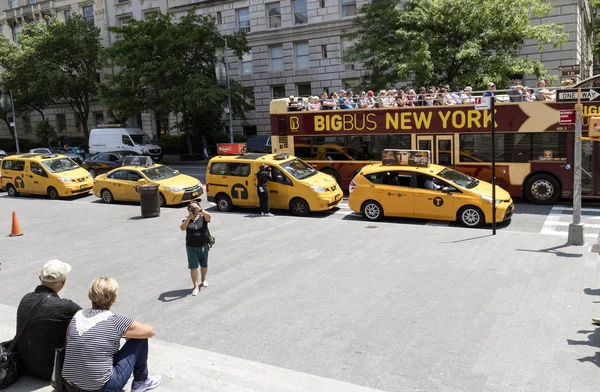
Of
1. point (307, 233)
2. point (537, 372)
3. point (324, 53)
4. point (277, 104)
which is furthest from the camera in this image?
point (324, 53)

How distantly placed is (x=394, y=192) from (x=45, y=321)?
36.6 ft

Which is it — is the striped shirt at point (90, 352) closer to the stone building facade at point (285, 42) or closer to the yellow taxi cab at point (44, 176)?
the yellow taxi cab at point (44, 176)

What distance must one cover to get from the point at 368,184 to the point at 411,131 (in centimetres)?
419

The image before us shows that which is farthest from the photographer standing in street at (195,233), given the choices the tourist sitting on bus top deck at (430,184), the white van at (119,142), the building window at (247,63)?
the building window at (247,63)

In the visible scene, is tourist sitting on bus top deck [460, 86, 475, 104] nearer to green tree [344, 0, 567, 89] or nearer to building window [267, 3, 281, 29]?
green tree [344, 0, 567, 89]

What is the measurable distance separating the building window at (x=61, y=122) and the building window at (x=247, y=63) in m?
23.4

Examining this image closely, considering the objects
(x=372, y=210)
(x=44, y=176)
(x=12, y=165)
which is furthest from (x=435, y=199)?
(x=12, y=165)

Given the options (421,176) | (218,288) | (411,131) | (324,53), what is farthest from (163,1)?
(218,288)

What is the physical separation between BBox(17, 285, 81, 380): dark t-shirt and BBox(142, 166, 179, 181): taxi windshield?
573 inches

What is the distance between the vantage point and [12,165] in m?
23.4

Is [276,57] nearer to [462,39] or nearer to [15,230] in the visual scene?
[462,39]

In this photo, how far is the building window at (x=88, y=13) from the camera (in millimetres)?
50219

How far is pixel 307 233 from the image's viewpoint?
13430 mm

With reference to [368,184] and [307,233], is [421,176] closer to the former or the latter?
[368,184]
